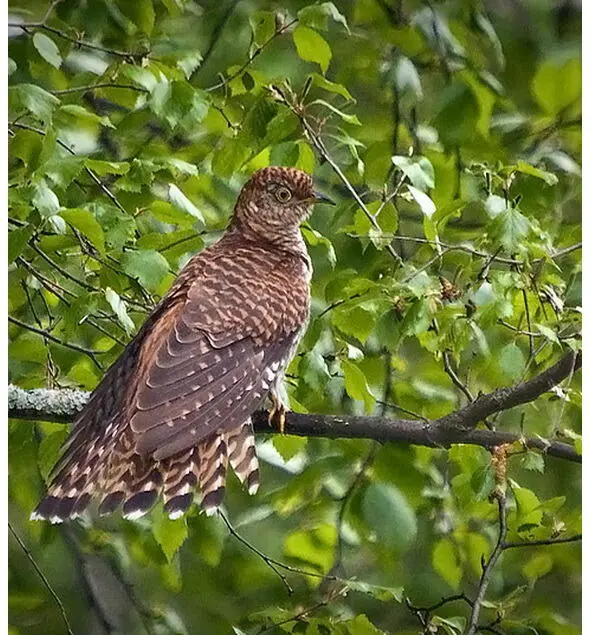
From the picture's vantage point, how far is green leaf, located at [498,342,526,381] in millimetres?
1615

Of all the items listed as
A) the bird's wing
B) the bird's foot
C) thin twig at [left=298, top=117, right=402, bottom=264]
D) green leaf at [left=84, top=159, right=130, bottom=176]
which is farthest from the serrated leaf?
green leaf at [left=84, top=159, right=130, bottom=176]

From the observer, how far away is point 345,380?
5.38ft

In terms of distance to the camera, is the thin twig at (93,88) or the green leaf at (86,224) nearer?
the green leaf at (86,224)

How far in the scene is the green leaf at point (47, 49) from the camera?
1655 mm

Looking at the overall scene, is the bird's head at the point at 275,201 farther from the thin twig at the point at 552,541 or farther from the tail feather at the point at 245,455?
the thin twig at the point at 552,541

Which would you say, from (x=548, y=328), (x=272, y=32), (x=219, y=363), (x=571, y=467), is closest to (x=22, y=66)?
(x=272, y=32)

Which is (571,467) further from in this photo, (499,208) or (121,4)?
(121,4)

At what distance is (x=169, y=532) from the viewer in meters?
1.61

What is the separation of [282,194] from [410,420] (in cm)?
32

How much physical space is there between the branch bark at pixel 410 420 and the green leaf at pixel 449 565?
131mm

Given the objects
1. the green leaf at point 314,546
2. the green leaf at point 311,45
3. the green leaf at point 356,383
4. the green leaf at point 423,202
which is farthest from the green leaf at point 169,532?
the green leaf at point 311,45

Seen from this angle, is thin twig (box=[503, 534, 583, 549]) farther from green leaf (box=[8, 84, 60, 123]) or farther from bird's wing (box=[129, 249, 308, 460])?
green leaf (box=[8, 84, 60, 123])

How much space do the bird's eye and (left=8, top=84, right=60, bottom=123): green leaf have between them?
11.5 inches

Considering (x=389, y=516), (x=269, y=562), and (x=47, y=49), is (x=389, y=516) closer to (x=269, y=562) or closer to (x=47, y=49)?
(x=269, y=562)
